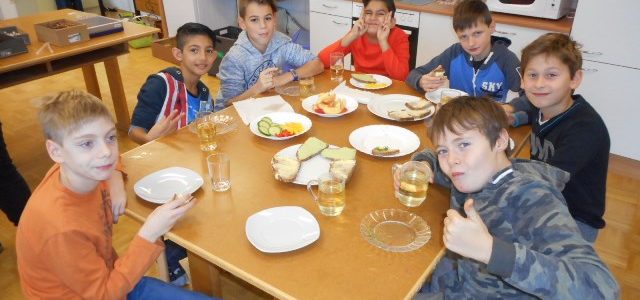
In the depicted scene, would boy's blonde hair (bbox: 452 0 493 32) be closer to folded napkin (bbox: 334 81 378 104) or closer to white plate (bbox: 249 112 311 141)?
folded napkin (bbox: 334 81 378 104)

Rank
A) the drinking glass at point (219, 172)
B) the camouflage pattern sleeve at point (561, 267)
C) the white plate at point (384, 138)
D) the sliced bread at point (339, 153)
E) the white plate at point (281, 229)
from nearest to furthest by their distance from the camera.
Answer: the camouflage pattern sleeve at point (561, 267), the white plate at point (281, 229), the drinking glass at point (219, 172), the sliced bread at point (339, 153), the white plate at point (384, 138)

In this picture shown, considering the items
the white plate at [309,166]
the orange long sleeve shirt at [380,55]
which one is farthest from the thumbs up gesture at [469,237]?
the orange long sleeve shirt at [380,55]

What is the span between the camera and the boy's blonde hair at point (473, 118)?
1.17 m

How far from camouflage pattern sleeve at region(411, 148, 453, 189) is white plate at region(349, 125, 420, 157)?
81mm

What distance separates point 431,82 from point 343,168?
840mm

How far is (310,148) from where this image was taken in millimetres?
1601

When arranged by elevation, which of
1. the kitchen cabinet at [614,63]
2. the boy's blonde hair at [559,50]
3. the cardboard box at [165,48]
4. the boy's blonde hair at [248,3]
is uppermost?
the boy's blonde hair at [248,3]

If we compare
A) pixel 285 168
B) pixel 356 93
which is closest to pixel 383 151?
pixel 285 168

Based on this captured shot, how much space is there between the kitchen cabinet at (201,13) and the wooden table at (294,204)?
3521mm

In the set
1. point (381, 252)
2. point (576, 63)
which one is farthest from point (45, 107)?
point (576, 63)

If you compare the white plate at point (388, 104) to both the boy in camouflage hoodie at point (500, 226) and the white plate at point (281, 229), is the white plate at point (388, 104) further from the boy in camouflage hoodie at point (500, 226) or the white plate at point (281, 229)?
the white plate at point (281, 229)

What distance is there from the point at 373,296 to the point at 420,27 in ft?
9.87

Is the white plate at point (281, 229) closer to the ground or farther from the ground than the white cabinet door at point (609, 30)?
closer to the ground

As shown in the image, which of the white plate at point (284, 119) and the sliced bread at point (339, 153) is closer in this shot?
the sliced bread at point (339, 153)
